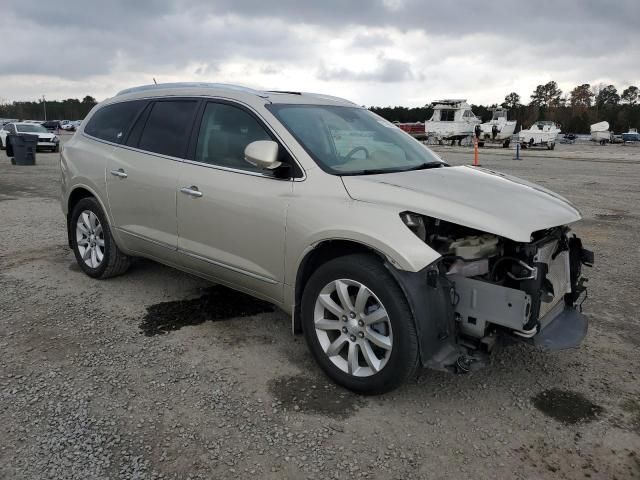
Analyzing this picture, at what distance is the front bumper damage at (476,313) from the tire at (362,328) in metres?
0.08

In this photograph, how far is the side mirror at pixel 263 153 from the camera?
125 inches

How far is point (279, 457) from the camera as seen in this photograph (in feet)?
8.28

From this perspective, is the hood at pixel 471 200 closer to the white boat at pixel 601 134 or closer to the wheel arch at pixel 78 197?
the wheel arch at pixel 78 197

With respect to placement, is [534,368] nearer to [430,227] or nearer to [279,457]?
[430,227]

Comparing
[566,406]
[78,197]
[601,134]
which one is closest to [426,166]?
[566,406]

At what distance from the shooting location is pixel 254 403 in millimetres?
2975

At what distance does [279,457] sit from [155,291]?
2665 mm

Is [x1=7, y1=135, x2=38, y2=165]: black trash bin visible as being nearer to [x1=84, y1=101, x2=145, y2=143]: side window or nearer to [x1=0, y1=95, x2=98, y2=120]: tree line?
[x1=84, y1=101, x2=145, y2=143]: side window

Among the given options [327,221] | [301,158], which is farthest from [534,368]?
[301,158]

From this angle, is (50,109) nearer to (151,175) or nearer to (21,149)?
(21,149)

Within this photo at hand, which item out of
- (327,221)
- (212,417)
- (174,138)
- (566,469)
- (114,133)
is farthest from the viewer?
(114,133)

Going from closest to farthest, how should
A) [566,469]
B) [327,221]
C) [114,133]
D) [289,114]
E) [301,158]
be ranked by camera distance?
[566,469]
[327,221]
[301,158]
[289,114]
[114,133]

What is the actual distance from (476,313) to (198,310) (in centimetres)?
241

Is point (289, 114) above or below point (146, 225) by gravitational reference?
above
